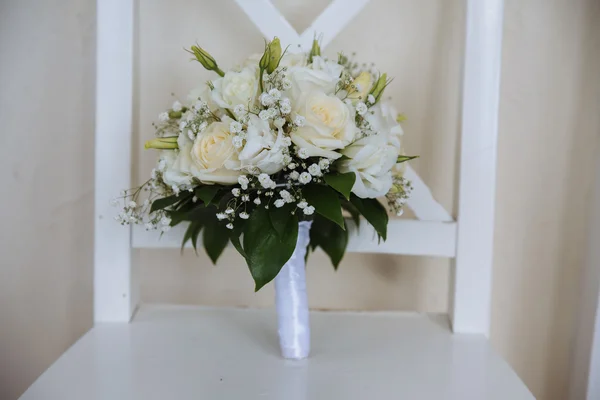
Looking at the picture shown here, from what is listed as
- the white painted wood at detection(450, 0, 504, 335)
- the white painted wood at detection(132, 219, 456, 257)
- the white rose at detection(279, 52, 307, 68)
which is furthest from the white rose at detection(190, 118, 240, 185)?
the white painted wood at detection(450, 0, 504, 335)

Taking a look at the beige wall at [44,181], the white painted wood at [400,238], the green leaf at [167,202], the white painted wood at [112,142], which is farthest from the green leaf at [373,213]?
the beige wall at [44,181]

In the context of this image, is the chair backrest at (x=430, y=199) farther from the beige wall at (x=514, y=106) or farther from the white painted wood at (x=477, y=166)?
the beige wall at (x=514, y=106)

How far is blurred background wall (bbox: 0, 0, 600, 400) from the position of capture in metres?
0.84

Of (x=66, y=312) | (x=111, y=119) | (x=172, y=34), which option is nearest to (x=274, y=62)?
(x=111, y=119)

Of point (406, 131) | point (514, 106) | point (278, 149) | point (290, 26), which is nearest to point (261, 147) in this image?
point (278, 149)

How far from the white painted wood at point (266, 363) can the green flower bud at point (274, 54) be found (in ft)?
1.15

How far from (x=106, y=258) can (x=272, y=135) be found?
36 cm

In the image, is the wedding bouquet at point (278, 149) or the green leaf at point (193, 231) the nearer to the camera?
the wedding bouquet at point (278, 149)

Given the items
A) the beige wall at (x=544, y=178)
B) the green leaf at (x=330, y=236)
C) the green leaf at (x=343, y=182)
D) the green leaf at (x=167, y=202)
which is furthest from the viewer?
the beige wall at (x=544, y=178)

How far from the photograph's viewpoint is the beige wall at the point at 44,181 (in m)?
0.86

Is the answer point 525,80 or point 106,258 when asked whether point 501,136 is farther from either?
point 106,258

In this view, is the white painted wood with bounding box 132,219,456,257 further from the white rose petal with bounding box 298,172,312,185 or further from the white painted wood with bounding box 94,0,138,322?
the white rose petal with bounding box 298,172,312,185

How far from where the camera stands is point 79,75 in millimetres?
861

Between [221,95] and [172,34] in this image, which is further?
[172,34]
